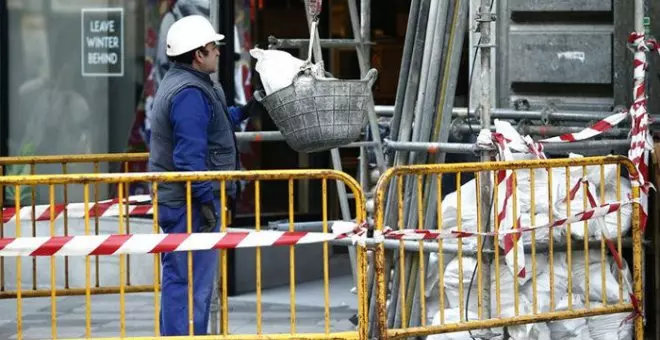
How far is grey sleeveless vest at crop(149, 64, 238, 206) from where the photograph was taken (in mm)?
8297

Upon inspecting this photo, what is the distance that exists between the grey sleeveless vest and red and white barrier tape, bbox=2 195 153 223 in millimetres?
371

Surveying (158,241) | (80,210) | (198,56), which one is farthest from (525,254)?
(80,210)

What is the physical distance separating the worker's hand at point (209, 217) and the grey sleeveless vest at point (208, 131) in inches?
5.9

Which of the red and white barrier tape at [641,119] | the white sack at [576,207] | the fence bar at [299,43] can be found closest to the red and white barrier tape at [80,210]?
the fence bar at [299,43]

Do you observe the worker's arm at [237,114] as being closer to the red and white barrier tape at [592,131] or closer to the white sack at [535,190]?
the white sack at [535,190]

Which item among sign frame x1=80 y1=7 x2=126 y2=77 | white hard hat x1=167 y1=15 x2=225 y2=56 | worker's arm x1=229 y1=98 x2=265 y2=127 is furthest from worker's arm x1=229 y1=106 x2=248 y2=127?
sign frame x1=80 y1=7 x2=126 y2=77

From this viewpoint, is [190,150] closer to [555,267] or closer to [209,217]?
[209,217]

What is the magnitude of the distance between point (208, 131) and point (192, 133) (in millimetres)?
236

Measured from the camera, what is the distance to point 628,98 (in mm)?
9789

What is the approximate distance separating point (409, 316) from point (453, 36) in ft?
5.24

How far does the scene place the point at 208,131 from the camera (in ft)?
27.4

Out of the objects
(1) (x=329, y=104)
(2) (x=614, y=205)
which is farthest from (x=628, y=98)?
(1) (x=329, y=104)

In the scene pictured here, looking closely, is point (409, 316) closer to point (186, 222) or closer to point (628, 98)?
point (186, 222)

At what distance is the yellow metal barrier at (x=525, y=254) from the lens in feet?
27.2
